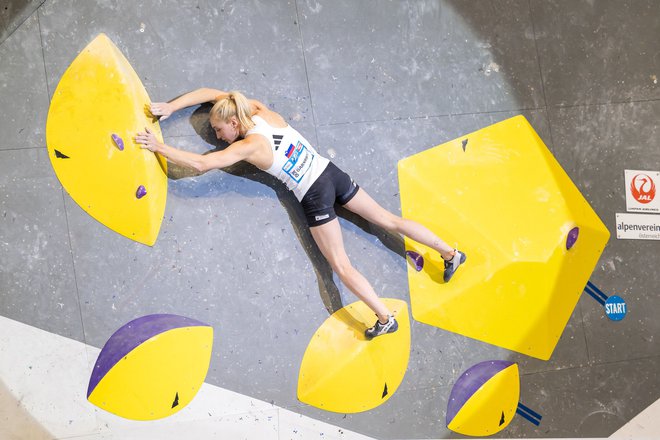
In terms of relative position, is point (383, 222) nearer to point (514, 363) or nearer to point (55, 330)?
point (514, 363)

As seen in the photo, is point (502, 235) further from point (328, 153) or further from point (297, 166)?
point (297, 166)

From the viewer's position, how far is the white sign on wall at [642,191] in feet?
14.3

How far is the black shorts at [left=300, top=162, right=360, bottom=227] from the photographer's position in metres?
3.61

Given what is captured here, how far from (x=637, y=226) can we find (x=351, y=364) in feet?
7.17

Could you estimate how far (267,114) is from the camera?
3617 millimetres

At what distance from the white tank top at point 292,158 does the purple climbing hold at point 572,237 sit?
1.70m

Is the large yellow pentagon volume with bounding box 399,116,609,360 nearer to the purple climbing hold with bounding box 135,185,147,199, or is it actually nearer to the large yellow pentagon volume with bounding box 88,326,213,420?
the large yellow pentagon volume with bounding box 88,326,213,420

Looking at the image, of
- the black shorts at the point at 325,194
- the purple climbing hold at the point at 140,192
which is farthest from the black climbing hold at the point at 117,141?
the black shorts at the point at 325,194

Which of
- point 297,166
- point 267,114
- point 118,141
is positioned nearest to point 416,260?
point 297,166

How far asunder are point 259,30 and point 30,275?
189 centimetres

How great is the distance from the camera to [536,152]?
4.20 meters

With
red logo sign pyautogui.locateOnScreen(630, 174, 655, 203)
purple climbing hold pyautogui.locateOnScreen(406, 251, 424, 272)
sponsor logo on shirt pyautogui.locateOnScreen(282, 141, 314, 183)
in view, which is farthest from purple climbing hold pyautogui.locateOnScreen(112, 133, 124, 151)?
red logo sign pyautogui.locateOnScreen(630, 174, 655, 203)

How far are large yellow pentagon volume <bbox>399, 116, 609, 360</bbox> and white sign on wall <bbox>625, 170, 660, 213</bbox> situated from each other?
36 centimetres

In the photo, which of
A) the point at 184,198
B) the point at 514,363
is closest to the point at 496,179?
the point at 514,363
